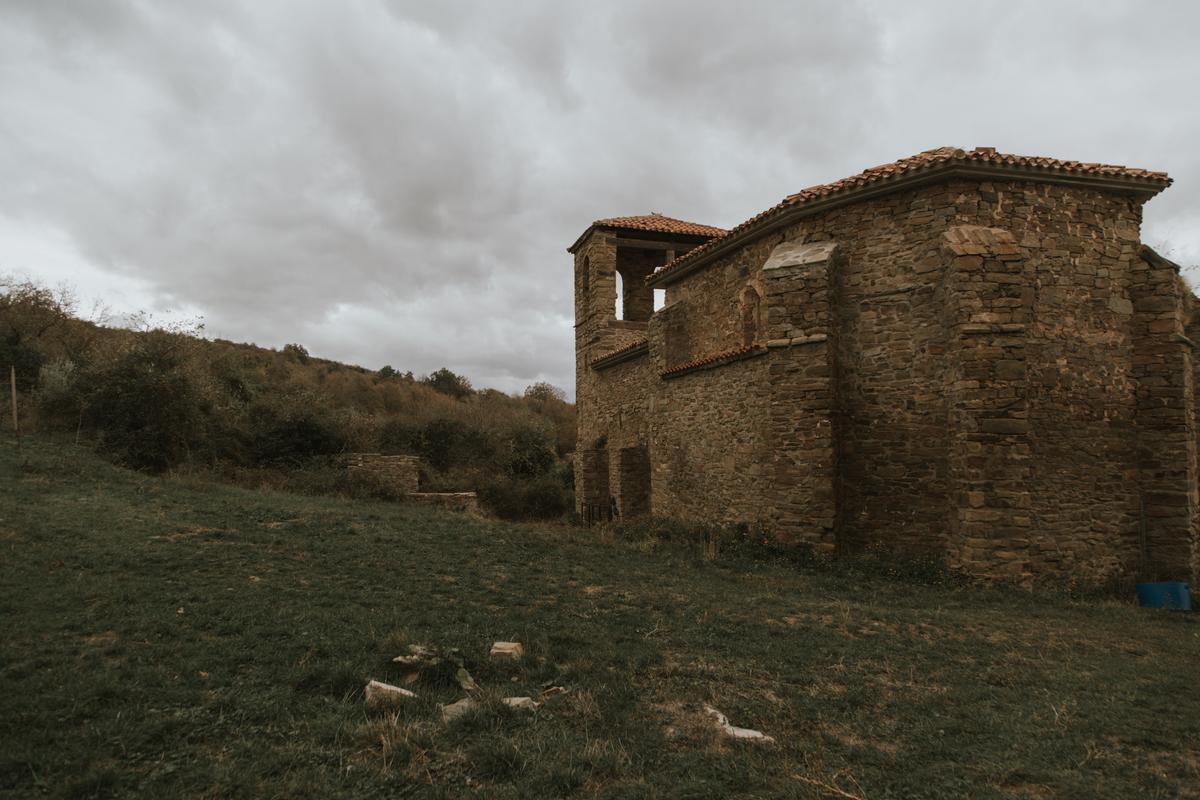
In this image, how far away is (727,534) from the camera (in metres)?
12.9

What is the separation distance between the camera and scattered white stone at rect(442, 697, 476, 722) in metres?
4.68

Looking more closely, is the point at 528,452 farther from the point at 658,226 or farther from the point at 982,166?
the point at 982,166

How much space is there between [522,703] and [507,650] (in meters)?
1.07

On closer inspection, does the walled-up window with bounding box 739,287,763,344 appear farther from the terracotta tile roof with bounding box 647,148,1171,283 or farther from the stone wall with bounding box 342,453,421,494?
the stone wall with bounding box 342,453,421,494

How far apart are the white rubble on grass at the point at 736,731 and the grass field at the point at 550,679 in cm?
11

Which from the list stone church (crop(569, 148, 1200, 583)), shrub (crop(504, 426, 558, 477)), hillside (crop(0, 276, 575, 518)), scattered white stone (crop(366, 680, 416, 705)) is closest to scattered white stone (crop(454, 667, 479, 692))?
scattered white stone (crop(366, 680, 416, 705))

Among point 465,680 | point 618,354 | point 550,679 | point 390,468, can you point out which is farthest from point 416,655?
point 390,468

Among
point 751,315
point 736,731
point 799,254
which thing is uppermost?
point 799,254

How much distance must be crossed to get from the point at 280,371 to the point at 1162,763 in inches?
1451

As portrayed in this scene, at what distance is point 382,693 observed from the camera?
489 cm

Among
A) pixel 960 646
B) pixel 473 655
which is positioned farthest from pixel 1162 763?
pixel 473 655

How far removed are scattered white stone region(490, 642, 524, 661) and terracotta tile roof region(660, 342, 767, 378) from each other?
8.17 metres

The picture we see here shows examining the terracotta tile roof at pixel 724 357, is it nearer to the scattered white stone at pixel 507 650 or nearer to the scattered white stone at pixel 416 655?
the scattered white stone at pixel 507 650

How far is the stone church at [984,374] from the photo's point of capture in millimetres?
10102
